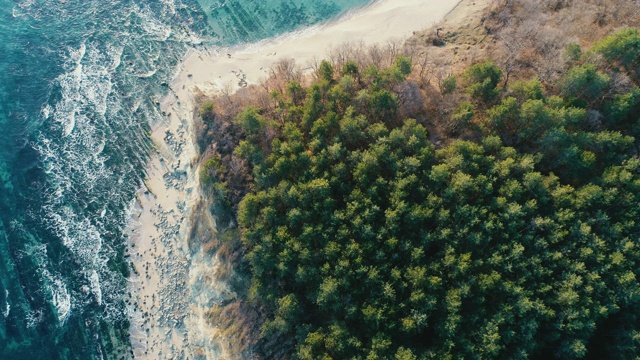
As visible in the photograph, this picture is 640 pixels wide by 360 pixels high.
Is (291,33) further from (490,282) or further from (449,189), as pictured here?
(490,282)

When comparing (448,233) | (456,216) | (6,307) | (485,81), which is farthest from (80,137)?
(485,81)

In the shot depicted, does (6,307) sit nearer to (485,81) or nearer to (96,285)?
(96,285)

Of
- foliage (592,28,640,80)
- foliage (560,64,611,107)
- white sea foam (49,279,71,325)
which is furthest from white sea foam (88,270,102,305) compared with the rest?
foliage (592,28,640,80)

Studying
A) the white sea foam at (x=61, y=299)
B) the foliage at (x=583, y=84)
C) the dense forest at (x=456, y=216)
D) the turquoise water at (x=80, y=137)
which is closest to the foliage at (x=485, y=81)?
the dense forest at (x=456, y=216)

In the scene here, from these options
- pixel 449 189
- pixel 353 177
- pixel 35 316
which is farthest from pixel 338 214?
pixel 35 316

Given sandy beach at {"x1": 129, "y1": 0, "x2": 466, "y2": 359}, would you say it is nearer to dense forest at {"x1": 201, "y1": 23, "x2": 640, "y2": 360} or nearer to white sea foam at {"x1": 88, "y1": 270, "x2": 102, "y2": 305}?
white sea foam at {"x1": 88, "y1": 270, "x2": 102, "y2": 305}

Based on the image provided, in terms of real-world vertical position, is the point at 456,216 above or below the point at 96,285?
below

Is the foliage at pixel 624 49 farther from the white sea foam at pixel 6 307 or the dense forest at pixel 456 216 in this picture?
the white sea foam at pixel 6 307
